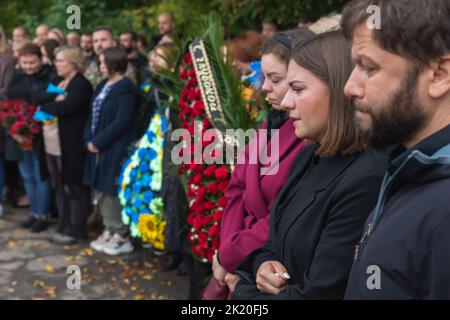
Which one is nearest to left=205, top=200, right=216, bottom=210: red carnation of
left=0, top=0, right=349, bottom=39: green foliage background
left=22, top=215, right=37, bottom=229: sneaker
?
left=0, top=0, right=349, bottom=39: green foliage background

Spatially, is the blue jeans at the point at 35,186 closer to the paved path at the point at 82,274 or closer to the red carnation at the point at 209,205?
the paved path at the point at 82,274

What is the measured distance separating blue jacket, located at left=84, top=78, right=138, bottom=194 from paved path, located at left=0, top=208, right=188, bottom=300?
73cm

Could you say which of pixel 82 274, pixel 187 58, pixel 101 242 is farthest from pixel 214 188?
pixel 101 242

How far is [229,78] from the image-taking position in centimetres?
422

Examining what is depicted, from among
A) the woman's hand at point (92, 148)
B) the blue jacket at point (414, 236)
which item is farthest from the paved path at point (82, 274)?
→ the blue jacket at point (414, 236)

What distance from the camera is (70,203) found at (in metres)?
6.69

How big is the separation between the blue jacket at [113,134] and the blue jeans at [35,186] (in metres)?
1.02

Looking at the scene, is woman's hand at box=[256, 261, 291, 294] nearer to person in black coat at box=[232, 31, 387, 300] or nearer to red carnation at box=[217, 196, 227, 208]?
person in black coat at box=[232, 31, 387, 300]

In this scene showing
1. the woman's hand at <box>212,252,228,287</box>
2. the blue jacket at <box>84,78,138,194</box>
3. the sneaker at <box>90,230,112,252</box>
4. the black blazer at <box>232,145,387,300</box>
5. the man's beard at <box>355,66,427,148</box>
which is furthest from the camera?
the sneaker at <box>90,230,112,252</box>

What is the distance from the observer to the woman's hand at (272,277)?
2.32 metres

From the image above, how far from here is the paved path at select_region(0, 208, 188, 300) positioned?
17.2 feet

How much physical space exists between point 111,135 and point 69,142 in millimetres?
589

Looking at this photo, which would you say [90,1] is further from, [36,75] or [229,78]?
[229,78]
